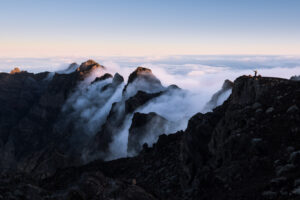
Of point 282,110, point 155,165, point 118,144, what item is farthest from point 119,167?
point 118,144

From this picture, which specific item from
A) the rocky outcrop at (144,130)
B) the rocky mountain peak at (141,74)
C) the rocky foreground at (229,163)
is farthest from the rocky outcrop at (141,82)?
the rocky foreground at (229,163)

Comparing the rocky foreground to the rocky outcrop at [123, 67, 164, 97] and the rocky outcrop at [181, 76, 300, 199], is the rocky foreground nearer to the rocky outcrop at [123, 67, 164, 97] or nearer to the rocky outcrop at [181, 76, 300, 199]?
the rocky outcrop at [181, 76, 300, 199]

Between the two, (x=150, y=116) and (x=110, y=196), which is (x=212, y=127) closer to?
(x=110, y=196)

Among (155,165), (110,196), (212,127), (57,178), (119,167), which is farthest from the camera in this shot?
(57,178)

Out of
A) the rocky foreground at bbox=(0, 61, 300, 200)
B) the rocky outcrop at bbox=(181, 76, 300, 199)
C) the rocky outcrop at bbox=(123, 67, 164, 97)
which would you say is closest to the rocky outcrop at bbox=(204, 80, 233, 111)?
the rocky foreground at bbox=(0, 61, 300, 200)

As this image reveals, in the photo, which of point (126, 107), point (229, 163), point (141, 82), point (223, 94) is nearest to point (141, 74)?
point (141, 82)

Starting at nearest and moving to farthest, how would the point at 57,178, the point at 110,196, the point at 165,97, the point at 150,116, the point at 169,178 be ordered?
the point at 110,196, the point at 169,178, the point at 57,178, the point at 150,116, the point at 165,97

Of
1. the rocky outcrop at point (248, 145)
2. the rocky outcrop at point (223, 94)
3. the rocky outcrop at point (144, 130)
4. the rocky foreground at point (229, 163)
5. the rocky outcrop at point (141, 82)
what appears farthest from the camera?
the rocky outcrop at point (141, 82)

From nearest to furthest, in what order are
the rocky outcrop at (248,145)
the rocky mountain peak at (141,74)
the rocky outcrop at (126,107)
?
1. the rocky outcrop at (248,145)
2. the rocky outcrop at (126,107)
3. the rocky mountain peak at (141,74)

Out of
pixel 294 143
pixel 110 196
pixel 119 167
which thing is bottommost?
pixel 119 167

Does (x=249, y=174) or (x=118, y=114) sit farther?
(x=118, y=114)

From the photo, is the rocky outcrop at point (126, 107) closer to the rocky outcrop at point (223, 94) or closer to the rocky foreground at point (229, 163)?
the rocky outcrop at point (223, 94)

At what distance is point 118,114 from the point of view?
158 m

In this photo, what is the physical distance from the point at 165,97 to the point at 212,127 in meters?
120
